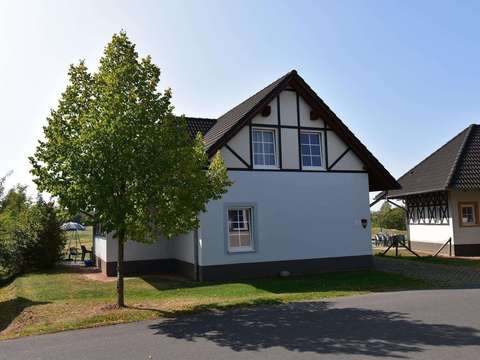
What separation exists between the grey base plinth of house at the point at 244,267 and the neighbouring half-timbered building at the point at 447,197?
7237mm

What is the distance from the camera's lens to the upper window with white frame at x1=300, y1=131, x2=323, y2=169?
1666 cm

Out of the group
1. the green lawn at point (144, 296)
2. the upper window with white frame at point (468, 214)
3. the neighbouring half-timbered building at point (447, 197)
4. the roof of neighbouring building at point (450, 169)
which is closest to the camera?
the green lawn at point (144, 296)

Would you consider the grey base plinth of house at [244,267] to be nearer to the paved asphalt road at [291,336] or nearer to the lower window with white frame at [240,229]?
the lower window with white frame at [240,229]

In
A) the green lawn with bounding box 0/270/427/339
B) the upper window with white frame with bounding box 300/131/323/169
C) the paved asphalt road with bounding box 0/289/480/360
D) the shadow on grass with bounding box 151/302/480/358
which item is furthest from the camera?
the upper window with white frame with bounding box 300/131/323/169

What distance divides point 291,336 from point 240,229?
801cm

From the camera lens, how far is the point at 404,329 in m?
7.91

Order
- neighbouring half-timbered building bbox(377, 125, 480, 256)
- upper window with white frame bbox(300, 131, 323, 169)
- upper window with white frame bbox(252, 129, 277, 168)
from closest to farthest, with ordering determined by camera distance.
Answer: upper window with white frame bbox(252, 129, 277, 168) → upper window with white frame bbox(300, 131, 323, 169) → neighbouring half-timbered building bbox(377, 125, 480, 256)

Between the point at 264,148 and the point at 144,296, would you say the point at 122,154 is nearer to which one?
A: the point at 144,296

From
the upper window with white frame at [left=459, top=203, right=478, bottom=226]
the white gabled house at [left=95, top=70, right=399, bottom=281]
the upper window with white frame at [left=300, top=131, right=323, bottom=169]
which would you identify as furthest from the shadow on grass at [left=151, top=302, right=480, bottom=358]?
the upper window with white frame at [left=459, top=203, right=478, bottom=226]

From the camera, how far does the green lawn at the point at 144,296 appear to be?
970 centimetres

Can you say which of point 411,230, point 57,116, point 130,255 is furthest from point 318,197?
point 411,230

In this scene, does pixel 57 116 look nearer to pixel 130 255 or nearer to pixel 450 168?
pixel 130 255

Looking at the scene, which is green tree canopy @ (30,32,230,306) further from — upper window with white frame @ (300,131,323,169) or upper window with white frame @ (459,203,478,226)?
upper window with white frame @ (459,203,478,226)

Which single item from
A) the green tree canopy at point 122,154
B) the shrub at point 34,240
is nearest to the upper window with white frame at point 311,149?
the green tree canopy at point 122,154
